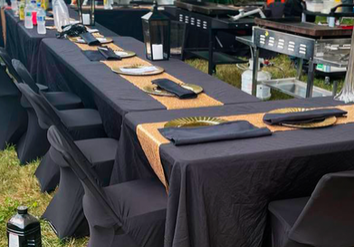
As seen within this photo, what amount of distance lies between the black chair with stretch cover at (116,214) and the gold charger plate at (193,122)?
9.7 inches

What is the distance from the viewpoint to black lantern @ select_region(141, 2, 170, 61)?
271 centimetres

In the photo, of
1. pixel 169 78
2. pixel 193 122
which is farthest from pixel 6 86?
pixel 193 122

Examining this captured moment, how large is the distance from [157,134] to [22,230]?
1.87 ft

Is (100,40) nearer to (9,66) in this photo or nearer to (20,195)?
(9,66)

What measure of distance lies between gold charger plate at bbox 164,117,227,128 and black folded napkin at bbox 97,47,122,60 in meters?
1.17

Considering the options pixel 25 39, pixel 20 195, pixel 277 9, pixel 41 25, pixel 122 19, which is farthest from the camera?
pixel 122 19

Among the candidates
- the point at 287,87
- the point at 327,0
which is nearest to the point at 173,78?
the point at 287,87

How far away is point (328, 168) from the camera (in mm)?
1563

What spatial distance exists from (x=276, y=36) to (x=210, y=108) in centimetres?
161

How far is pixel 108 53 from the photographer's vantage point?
114 inches

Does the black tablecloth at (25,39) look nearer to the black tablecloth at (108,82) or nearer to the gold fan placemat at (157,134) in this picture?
the black tablecloth at (108,82)

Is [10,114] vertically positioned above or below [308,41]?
below

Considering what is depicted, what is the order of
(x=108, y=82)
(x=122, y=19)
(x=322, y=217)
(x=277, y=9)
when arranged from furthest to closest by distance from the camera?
(x=122, y=19) < (x=277, y=9) < (x=108, y=82) < (x=322, y=217)

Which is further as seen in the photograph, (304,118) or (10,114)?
(10,114)
